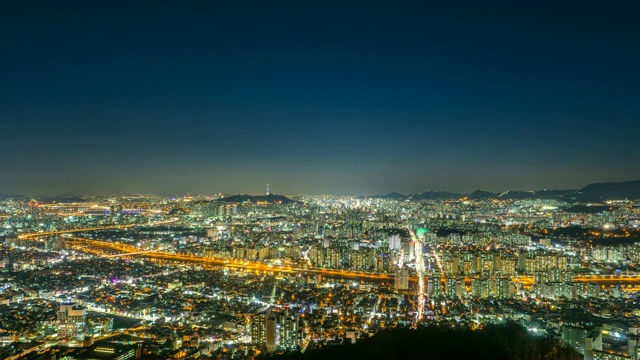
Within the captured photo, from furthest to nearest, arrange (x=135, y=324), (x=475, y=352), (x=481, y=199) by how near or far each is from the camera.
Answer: (x=481, y=199), (x=135, y=324), (x=475, y=352)

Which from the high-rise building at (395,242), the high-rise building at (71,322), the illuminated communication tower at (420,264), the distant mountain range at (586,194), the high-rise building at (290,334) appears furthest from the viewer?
the distant mountain range at (586,194)

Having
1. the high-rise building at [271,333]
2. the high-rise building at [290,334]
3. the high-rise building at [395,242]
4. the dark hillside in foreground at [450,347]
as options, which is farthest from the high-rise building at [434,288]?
the high-rise building at [395,242]

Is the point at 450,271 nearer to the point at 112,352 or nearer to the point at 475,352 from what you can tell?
the point at 475,352

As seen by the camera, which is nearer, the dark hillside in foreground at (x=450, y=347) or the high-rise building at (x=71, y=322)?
the dark hillside in foreground at (x=450, y=347)

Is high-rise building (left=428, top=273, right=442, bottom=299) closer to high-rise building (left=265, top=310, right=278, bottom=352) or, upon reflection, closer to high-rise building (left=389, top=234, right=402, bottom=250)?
high-rise building (left=265, top=310, right=278, bottom=352)

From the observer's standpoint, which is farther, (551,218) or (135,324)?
(551,218)

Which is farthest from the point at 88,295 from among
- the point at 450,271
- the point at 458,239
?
the point at 458,239

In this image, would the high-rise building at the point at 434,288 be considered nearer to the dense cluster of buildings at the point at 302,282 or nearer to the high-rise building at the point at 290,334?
the dense cluster of buildings at the point at 302,282
